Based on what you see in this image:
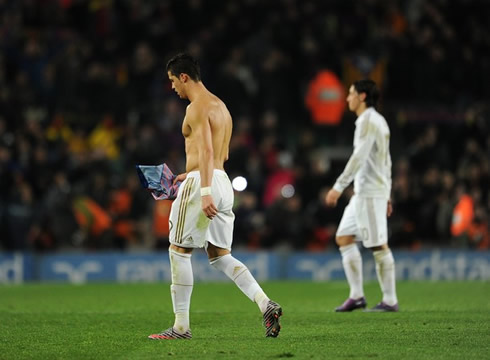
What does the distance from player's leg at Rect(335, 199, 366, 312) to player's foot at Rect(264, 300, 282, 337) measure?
116 inches

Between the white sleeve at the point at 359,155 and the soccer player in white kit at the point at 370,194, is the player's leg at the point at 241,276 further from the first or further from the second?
the soccer player in white kit at the point at 370,194

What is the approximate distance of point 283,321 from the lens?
32.4ft

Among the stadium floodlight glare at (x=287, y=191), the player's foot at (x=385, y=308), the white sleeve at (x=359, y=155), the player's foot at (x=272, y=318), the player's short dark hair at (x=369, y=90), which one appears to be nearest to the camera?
the player's foot at (x=272, y=318)

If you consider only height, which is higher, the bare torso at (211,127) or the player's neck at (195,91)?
the player's neck at (195,91)

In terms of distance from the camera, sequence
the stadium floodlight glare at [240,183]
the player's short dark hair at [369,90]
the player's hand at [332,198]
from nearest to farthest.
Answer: the player's hand at [332,198] → the player's short dark hair at [369,90] → the stadium floodlight glare at [240,183]

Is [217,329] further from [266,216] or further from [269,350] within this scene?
[266,216]

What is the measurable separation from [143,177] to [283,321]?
2281mm

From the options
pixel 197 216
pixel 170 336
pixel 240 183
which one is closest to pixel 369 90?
pixel 197 216

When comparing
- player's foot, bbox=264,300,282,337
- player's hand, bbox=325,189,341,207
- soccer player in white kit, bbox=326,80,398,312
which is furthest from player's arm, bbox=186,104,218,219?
soccer player in white kit, bbox=326,80,398,312

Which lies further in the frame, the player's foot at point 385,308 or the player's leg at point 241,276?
the player's foot at point 385,308

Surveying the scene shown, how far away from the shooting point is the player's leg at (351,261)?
36.5 ft

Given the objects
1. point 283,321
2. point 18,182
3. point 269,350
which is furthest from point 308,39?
point 269,350

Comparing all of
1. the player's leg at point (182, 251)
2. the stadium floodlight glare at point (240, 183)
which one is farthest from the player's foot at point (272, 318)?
the stadium floodlight glare at point (240, 183)

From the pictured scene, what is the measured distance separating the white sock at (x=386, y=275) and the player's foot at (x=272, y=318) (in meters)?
3.06
